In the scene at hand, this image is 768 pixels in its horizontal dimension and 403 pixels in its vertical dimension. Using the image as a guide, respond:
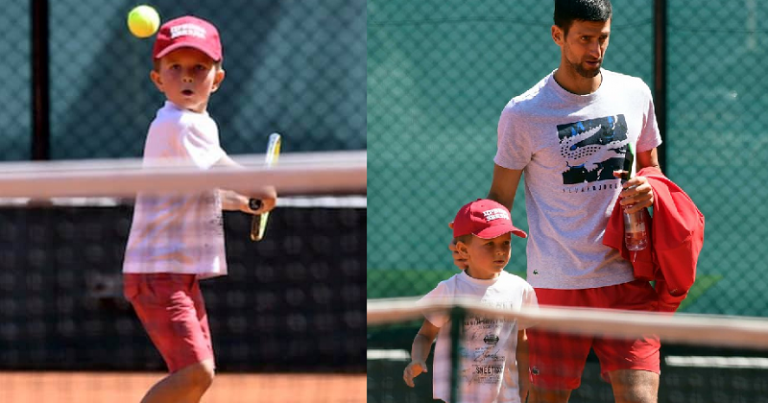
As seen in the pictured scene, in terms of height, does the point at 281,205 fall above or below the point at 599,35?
below

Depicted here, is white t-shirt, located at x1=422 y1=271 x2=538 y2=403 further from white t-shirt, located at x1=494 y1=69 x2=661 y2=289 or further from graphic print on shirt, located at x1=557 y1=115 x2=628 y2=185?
graphic print on shirt, located at x1=557 y1=115 x2=628 y2=185

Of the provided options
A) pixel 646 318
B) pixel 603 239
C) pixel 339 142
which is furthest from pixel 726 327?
pixel 339 142

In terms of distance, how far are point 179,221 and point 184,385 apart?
411mm

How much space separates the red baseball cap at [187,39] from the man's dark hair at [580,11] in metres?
0.97

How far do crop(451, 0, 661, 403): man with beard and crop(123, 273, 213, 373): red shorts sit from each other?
0.85 meters

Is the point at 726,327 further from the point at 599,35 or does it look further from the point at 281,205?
the point at 281,205

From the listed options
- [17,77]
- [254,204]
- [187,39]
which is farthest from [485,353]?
[17,77]

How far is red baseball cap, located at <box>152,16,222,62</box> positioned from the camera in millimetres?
3119

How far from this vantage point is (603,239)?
2.79 meters

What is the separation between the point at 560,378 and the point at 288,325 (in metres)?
2.71

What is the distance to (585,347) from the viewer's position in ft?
9.09

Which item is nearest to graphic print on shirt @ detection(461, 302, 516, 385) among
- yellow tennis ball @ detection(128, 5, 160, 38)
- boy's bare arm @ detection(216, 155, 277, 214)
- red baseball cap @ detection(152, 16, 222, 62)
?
boy's bare arm @ detection(216, 155, 277, 214)

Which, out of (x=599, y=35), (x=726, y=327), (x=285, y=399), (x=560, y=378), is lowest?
(x=285, y=399)

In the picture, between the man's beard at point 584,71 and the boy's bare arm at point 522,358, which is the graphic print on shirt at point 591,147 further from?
the boy's bare arm at point 522,358
